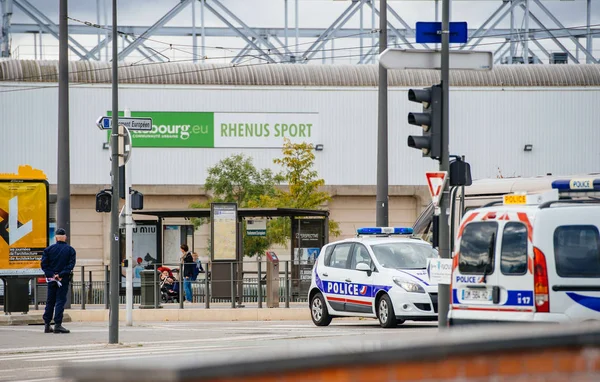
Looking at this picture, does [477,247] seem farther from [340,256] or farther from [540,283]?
[340,256]

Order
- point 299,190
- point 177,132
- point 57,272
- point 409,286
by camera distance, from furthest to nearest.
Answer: point 177,132 < point 299,190 < point 57,272 < point 409,286

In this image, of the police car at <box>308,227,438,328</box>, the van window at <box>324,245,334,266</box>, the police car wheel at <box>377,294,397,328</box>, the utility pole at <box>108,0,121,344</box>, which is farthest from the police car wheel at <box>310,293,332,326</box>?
the utility pole at <box>108,0,121,344</box>

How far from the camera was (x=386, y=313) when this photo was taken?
18891 mm

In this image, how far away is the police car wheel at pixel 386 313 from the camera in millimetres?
18750

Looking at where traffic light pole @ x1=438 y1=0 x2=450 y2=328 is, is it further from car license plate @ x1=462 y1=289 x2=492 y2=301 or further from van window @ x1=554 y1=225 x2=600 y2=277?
van window @ x1=554 y1=225 x2=600 y2=277

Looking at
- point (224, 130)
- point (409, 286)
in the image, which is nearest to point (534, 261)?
point (409, 286)

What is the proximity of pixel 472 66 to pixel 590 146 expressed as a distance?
38686 mm

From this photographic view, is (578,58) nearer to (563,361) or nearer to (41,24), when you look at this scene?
(41,24)

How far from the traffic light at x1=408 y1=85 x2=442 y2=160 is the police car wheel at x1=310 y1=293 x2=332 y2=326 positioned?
6.73 m

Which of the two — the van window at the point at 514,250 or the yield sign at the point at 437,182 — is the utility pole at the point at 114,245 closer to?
the yield sign at the point at 437,182

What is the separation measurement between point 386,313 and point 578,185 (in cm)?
574

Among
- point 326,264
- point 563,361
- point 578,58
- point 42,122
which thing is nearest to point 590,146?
point 578,58

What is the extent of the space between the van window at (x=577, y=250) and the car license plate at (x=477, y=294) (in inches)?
37.1

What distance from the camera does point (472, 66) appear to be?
1477 centimetres
